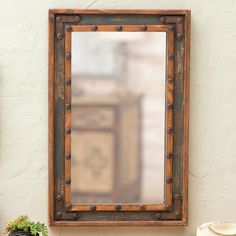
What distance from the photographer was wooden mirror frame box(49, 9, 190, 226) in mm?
1979

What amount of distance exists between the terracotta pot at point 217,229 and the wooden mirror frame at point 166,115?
112 mm

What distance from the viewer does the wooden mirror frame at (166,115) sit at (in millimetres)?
1979

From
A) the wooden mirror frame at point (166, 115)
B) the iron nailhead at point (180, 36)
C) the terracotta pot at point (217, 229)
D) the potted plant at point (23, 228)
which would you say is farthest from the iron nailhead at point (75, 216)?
the iron nailhead at point (180, 36)

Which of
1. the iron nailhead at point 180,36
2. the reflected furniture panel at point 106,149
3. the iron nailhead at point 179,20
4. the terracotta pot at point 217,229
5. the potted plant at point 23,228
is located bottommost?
the terracotta pot at point 217,229

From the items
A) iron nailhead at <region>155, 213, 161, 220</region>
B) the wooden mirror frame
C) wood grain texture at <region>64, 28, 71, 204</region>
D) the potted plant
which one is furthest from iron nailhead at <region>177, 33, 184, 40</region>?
the potted plant

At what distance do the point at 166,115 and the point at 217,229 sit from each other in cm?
41

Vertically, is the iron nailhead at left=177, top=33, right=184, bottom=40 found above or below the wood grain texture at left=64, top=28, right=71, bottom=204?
above

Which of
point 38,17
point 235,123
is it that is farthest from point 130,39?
point 235,123

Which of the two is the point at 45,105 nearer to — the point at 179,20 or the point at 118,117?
the point at 118,117

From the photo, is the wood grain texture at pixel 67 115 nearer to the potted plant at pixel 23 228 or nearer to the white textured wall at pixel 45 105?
the white textured wall at pixel 45 105

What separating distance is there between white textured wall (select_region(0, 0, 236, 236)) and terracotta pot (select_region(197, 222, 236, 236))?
0.12 m

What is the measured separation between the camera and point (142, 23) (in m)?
1.99

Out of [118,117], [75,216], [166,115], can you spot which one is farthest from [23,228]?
[166,115]

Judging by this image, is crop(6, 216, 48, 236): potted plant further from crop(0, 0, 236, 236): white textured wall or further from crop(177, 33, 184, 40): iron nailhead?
crop(177, 33, 184, 40): iron nailhead
